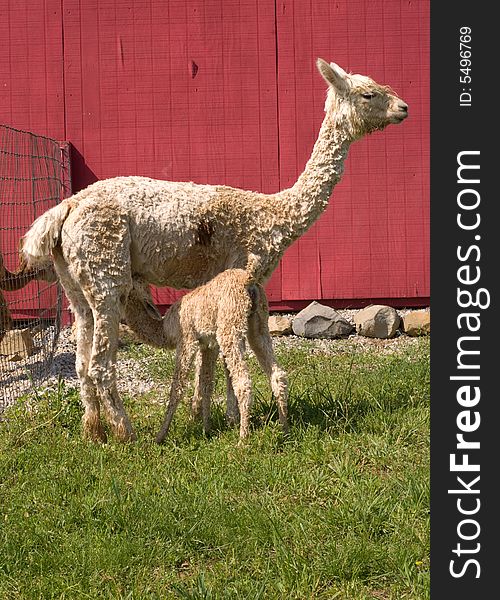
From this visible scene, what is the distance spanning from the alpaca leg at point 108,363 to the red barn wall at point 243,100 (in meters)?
A: 4.30

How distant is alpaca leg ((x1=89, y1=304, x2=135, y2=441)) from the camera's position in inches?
220

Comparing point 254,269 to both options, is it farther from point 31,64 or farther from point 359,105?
point 31,64

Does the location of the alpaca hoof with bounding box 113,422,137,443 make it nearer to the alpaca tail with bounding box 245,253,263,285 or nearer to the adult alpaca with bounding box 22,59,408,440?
the adult alpaca with bounding box 22,59,408,440

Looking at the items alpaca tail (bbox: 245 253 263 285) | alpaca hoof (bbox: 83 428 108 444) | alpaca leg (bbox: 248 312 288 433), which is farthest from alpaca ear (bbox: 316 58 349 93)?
alpaca hoof (bbox: 83 428 108 444)

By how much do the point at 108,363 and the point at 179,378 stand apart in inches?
18.8

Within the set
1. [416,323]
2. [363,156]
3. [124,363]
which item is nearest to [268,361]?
[124,363]

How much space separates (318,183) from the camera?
6141mm

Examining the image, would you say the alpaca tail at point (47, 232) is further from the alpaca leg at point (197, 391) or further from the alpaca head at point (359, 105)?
the alpaca head at point (359, 105)

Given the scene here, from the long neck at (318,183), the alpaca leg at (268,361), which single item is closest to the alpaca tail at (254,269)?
the alpaca leg at (268,361)

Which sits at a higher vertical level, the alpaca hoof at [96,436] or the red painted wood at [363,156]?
the red painted wood at [363,156]

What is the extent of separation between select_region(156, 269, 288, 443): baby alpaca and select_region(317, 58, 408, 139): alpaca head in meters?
1.37

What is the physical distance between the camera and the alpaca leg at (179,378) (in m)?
5.55

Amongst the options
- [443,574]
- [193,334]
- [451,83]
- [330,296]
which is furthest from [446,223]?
[330,296]

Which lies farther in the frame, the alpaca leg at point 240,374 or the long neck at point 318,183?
the long neck at point 318,183
